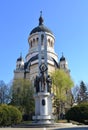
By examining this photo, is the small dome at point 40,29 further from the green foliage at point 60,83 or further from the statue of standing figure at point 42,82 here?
the statue of standing figure at point 42,82

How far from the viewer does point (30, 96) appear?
51.2m

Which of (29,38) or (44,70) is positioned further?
(29,38)

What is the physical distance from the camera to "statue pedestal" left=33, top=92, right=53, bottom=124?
3228 cm

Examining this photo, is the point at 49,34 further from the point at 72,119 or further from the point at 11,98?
the point at 72,119

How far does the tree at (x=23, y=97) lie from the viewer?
50281 mm

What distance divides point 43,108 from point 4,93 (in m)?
22.2

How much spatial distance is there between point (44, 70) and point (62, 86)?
1838cm

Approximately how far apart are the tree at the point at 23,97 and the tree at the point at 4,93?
1496mm

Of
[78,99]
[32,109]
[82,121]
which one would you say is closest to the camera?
[82,121]

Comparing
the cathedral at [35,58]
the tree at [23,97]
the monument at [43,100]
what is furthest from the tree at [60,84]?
the monument at [43,100]

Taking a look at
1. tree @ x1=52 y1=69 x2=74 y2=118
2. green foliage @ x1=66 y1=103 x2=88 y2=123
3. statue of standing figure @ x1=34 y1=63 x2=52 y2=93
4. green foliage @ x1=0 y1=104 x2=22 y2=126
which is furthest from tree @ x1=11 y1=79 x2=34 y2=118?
statue of standing figure @ x1=34 y1=63 x2=52 y2=93

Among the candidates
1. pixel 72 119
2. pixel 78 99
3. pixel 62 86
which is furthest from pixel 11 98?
pixel 72 119

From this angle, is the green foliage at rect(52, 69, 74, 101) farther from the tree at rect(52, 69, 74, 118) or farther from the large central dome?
the large central dome

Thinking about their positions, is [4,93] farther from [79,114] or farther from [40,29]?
[40,29]
